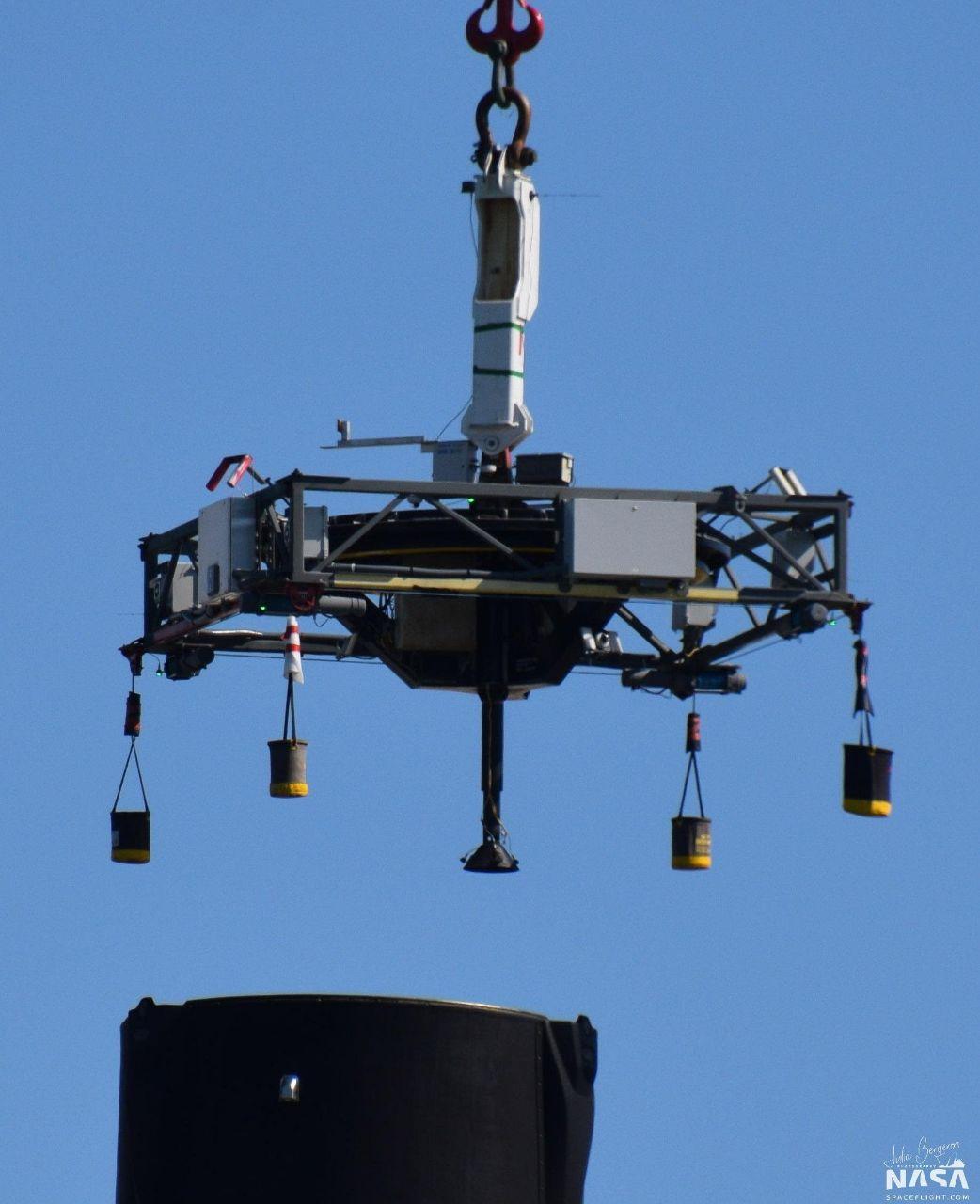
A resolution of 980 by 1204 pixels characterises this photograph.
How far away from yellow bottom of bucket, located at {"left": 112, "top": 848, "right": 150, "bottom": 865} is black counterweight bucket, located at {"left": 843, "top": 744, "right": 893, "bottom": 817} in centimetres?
956

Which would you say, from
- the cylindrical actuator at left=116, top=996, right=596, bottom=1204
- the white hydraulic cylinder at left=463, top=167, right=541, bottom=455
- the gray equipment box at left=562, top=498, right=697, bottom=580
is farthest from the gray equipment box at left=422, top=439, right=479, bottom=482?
the cylindrical actuator at left=116, top=996, right=596, bottom=1204

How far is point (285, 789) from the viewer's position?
5866 cm

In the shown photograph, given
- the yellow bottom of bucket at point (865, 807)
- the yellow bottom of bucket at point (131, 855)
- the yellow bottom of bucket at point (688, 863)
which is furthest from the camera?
the yellow bottom of bucket at point (131, 855)

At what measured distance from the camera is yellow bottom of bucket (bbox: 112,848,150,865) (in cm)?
6088

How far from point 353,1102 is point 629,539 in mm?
7419

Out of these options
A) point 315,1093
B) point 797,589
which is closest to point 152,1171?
point 315,1093

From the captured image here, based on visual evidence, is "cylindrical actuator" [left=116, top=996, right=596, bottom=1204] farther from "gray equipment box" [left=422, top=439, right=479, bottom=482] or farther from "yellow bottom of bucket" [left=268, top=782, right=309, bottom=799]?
"gray equipment box" [left=422, top=439, right=479, bottom=482]

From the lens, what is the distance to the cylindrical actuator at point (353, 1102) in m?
54.8

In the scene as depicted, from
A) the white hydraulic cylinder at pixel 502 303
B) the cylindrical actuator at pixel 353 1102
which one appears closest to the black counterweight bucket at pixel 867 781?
Answer: the cylindrical actuator at pixel 353 1102

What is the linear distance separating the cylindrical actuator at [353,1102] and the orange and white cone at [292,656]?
4.31 m

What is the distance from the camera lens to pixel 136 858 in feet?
200

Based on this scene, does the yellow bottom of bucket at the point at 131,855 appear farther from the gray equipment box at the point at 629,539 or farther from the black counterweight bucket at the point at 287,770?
the gray equipment box at the point at 629,539

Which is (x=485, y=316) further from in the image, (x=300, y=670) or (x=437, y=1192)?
(x=437, y=1192)

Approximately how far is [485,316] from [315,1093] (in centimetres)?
1071
